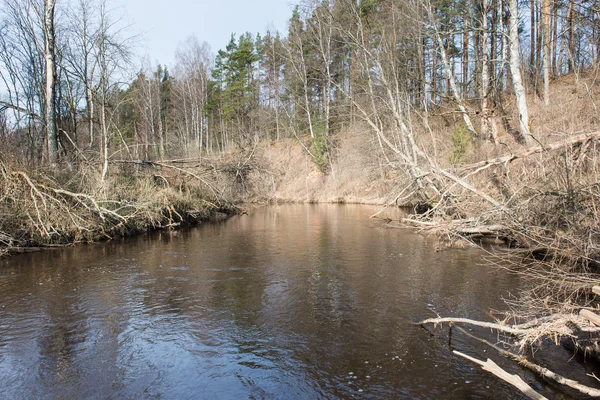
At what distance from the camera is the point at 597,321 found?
446cm

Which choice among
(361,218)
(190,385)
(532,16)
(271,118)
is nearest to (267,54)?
(271,118)

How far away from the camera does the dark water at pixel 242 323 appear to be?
5.03 meters

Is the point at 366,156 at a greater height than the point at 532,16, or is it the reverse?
the point at 532,16

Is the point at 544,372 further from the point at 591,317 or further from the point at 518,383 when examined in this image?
the point at 518,383

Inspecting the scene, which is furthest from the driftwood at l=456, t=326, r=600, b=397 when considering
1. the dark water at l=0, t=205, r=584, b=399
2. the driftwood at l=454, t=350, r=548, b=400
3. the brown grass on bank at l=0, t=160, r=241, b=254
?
the brown grass on bank at l=0, t=160, r=241, b=254

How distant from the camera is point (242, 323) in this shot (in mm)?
6977

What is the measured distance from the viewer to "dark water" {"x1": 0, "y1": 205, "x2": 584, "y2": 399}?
503cm

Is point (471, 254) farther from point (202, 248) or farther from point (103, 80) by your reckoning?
point (103, 80)

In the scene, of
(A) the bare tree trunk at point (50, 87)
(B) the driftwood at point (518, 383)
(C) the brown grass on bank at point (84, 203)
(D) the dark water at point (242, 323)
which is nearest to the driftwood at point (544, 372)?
(D) the dark water at point (242, 323)

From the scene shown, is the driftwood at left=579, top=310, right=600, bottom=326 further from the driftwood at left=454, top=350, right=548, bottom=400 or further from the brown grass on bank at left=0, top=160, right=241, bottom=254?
the brown grass on bank at left=0, top=160, right=241, bottom=254

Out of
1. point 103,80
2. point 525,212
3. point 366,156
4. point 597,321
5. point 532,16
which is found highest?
point 532,16

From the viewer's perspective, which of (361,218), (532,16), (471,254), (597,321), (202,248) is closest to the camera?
(597,321)

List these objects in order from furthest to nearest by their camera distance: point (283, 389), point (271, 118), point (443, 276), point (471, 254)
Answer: point (271, 118), point (471, 254), point (443, 276), point (283, 389)

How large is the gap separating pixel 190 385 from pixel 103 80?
1975 cm
